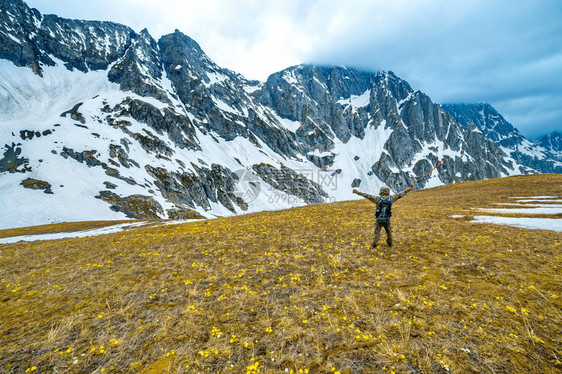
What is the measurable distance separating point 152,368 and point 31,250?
68.2ft

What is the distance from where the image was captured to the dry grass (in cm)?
532

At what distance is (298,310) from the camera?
291 inches

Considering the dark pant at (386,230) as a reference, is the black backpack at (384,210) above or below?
above

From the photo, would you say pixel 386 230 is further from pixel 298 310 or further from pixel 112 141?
pixel 112 141

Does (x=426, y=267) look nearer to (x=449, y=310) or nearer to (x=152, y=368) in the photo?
(x=449, y=310)

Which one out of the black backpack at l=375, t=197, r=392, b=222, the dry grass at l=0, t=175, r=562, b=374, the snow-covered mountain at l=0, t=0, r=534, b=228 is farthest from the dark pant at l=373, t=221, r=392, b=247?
the snow-covered mountain at l=0, t=0, r=534, b=228

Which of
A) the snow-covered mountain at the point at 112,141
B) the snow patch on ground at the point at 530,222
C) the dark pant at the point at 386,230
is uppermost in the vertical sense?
the snow-covered mountain at the point at 112,141

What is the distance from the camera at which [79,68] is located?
174m

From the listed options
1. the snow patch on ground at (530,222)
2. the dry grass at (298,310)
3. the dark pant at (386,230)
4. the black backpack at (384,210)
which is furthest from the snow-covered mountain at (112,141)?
the snow patch on ground at (530,222)

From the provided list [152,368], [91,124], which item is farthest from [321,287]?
[91,124]

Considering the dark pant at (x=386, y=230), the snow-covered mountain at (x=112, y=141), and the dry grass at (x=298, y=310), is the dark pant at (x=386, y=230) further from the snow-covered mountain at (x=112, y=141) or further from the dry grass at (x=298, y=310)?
the snow-covered mountain at (x=112, y=141)

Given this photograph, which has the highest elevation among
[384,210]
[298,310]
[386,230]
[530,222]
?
[384,210]

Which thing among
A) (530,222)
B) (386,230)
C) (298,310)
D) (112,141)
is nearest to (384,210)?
(386,230)

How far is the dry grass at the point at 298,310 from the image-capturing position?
17.5 feet
